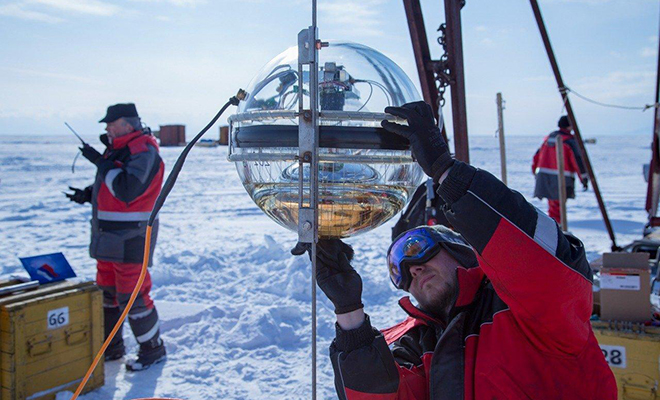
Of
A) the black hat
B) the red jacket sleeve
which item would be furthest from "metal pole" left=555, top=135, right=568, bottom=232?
the red jacket sleeve

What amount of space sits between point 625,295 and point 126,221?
3.40 metres

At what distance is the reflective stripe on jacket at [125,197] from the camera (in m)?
4.16

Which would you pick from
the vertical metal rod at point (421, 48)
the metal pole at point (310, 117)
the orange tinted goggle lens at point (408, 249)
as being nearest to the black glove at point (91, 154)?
the vertical metal rod at point (421, 48)

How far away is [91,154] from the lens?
4.62 meters

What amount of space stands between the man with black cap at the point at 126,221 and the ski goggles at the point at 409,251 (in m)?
2.54

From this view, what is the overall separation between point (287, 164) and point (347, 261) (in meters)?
0.49

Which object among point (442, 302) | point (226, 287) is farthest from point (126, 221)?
point (442, 302)

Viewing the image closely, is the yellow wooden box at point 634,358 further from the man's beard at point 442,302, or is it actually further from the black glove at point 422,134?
the black glove at point 422,134

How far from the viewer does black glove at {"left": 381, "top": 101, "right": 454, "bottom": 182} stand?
1277 mm

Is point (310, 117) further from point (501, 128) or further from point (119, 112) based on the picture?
point (501, 128)

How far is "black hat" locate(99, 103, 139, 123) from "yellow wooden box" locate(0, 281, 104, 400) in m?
1.27

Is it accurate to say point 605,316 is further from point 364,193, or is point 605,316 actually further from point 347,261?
point 364,193

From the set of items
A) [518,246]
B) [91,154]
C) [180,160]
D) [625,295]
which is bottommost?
[625,295]

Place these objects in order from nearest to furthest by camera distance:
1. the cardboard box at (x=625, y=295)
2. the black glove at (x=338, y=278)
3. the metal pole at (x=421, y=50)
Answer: the black glove at (x=338, y=278) → the cardboard box at (x=625, y=295) → the metal pole at (x=421, y=50)
